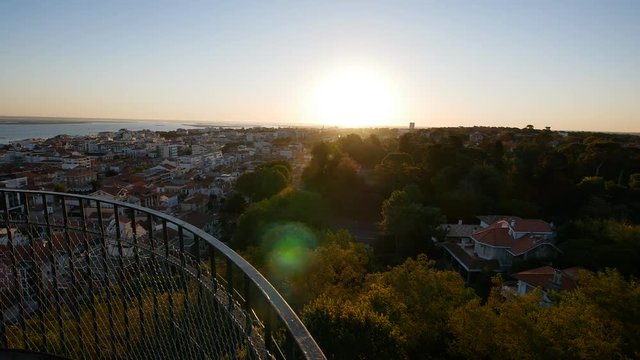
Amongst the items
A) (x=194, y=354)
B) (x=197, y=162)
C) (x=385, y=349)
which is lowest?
(x=197, y=162)

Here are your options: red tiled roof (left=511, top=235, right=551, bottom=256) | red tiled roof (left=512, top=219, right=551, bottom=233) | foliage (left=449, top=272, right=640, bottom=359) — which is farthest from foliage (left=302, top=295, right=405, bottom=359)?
red tiled roof (left=512, top=219, right=551, bottom=233)

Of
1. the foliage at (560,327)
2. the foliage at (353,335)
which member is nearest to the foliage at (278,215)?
the foliage at (353,335)

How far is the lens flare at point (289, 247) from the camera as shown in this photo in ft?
36.2

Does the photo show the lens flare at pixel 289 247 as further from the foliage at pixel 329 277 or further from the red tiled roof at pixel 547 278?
the red tiled roof at pixel 547 278

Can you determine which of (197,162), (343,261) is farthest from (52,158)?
(343,261)

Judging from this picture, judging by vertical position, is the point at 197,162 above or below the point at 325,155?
below

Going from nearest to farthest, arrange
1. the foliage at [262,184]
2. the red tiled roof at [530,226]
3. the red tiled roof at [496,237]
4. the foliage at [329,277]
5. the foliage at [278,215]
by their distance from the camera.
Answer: the foliage at [329,277], the red tiled roof at [496,237], the red tiled roof at [530,226], the foliage at [278,215], the foliage at [262,184]

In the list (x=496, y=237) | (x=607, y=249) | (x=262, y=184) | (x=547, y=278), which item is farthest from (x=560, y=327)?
(x=262, y=184)

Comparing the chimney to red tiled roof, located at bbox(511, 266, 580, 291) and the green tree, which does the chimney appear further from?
the green tree

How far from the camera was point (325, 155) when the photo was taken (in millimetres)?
25562

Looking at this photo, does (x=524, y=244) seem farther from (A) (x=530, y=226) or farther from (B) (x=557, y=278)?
(B) (x=557, y=278)

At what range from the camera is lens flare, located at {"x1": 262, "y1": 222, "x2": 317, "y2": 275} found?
36.2ft

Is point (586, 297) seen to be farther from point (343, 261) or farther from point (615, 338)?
point (343, 261)

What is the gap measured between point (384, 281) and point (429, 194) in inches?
501
